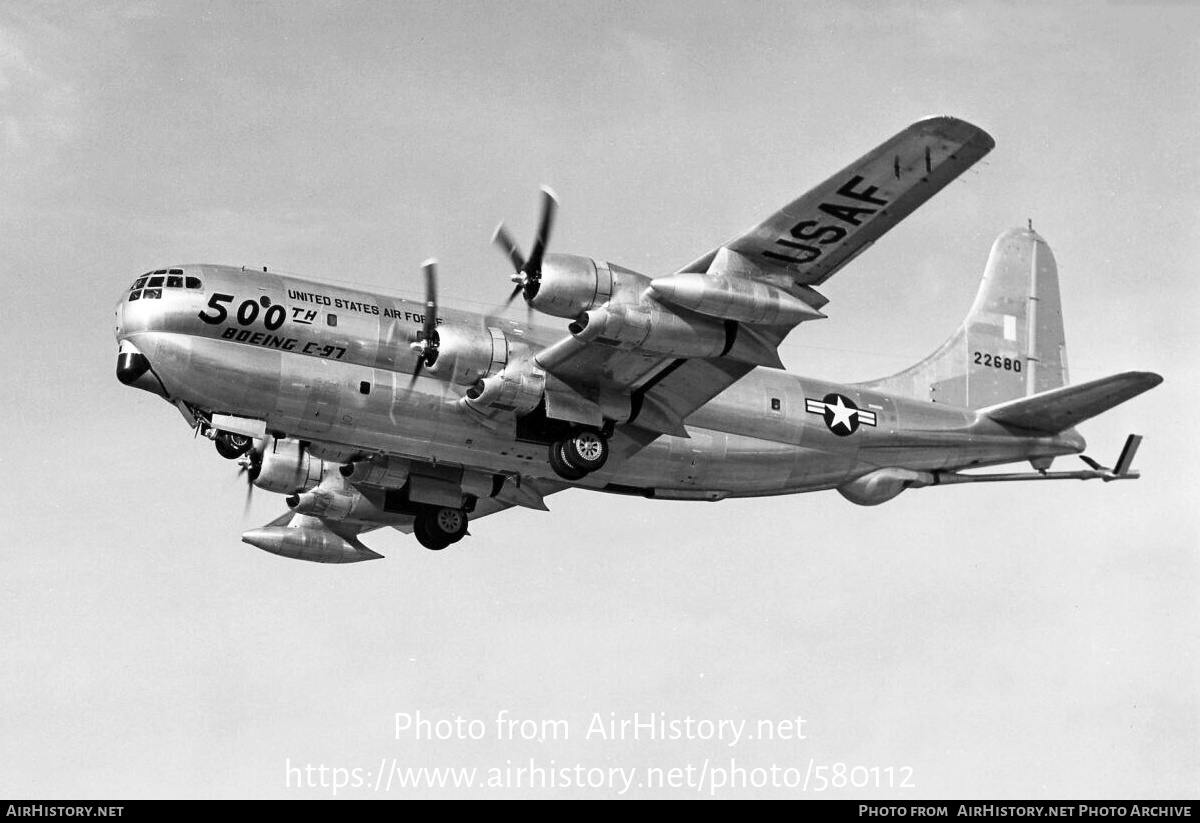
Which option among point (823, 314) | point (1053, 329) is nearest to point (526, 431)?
point (823, 314)

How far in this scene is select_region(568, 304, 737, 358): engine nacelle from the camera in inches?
965

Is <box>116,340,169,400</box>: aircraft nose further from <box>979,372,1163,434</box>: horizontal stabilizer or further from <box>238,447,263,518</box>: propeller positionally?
<box>979,372,1163,434</box>: horizontal stabilizer

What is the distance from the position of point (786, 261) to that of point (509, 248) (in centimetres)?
413

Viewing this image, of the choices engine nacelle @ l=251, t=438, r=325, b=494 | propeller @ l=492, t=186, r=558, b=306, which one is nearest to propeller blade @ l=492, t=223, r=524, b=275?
propeller @ l=492, t=186, r=558, b=306

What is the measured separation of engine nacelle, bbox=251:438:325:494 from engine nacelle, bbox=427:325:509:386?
19.1ft

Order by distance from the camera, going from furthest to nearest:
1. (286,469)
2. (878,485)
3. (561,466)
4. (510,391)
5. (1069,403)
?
(286,469) → (878,485) → (1069,403) → (561,466) → (510,391)

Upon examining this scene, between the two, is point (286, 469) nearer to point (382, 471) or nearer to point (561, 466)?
point (382, 471)

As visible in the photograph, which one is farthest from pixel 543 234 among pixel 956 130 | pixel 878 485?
pixel 878 485

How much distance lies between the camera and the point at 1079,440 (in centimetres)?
3125

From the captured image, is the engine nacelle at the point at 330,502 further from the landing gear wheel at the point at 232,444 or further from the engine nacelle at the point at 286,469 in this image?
the landing gear wheel at the point at 232,444

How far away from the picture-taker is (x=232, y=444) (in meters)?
28.5

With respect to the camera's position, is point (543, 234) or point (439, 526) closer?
point (543, 234)
